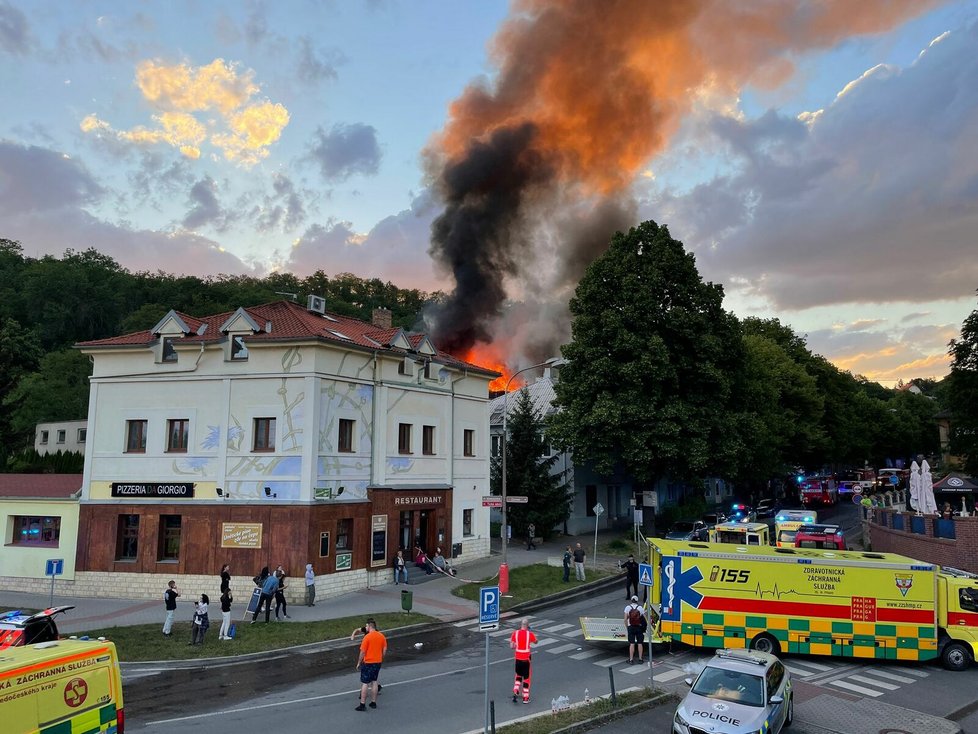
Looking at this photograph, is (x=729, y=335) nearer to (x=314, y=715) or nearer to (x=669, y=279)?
(x=669, y=279)

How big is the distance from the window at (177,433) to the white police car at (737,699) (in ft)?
77.2

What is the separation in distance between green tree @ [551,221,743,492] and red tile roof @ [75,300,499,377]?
28.7 feet

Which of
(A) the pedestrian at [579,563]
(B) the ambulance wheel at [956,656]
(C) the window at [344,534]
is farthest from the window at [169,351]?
(B) the ambulance wheel at [956,656]

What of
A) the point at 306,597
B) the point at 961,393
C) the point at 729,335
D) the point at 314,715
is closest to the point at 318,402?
the point at 306,597

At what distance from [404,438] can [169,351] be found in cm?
1106

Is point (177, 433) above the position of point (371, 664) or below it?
above

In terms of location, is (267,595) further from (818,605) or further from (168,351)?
(818,605)

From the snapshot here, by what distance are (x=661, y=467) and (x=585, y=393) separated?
6.39 meters

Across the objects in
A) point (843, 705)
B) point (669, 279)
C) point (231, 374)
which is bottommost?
point (843, 705)

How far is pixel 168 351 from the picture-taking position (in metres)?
30.3

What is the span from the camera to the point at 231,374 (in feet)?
95.4

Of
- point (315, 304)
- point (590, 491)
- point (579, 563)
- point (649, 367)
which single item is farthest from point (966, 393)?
point (315, 304)

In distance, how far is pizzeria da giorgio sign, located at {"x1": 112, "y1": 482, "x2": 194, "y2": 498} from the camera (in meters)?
28.6

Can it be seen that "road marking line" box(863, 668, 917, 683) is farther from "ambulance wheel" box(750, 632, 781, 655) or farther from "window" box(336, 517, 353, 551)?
"window" box(336, 517, 353, 551)
